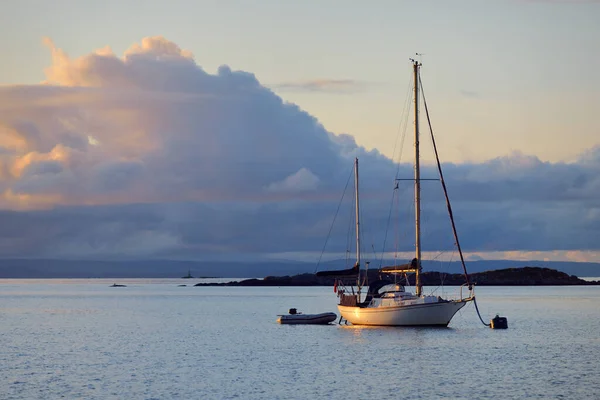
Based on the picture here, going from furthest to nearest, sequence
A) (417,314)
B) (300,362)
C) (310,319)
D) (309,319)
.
A: 1. (309,319)
2. (310,319)
3. (417,314)
4. (300,362)

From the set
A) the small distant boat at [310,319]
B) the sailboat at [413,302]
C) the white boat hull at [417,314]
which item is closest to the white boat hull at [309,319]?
the small distant boat at [310,319]

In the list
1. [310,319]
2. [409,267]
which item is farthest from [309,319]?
[409,267]

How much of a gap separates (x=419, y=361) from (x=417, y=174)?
24.7 meters

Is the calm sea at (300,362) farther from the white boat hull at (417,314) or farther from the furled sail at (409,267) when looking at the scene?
the furled sail at (409,267)

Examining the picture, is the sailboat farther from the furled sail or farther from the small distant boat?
the small distant boat

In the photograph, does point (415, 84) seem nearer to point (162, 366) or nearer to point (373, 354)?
point (373, 354)

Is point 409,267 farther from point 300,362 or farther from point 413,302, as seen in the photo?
point 300,362

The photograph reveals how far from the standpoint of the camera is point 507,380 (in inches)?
2121

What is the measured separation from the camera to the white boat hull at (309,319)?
102m

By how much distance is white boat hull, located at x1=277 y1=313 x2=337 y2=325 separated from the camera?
101500 millimetres

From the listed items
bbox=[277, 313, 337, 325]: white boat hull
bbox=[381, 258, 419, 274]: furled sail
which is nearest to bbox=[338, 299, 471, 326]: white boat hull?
bbox=[381, 258, 419, 274]: furled sail

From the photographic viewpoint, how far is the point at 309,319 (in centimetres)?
10306

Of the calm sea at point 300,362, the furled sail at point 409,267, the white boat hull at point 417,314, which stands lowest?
the calm sea at point 300,362

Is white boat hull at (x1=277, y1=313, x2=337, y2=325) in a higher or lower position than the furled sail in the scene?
lower
